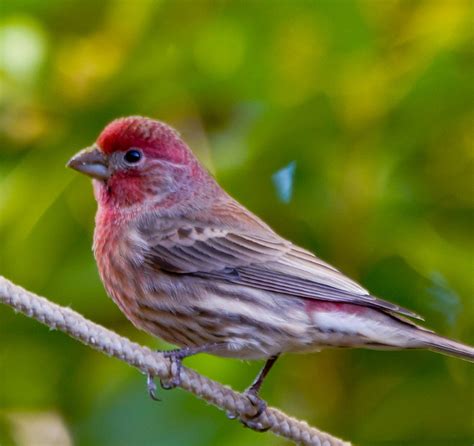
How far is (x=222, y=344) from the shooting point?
11.0ft

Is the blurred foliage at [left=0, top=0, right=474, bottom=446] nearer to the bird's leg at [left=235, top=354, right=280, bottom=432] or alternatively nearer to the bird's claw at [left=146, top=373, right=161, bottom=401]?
the bird's leg at [left=235, top=354, right=280, bottom=432]

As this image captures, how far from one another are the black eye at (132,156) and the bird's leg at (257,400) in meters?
0.79

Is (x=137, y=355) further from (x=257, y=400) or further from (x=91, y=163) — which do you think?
(x=91, y=163)

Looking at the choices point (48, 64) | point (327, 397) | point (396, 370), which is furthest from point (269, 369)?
point (48, 64)

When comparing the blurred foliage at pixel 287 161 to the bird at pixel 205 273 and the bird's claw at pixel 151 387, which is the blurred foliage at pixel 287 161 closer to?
the bird at pixel 205 273

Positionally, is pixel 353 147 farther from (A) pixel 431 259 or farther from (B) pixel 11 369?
(B) pixel 11 369

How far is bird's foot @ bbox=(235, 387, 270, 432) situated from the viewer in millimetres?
3186

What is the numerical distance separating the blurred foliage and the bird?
5.6 inches

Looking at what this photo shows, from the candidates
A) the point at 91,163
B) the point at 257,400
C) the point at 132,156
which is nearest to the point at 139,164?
the point at 132,156

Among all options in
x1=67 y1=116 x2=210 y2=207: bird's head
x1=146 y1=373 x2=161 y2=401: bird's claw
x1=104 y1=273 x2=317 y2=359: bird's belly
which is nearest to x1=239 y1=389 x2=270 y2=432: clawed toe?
x1=104 y1=273 x2=317 y2=359: bird's belly

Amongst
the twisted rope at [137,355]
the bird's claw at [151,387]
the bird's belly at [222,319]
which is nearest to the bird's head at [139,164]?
the bird's belly at [222,319]

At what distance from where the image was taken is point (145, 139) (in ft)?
12.3

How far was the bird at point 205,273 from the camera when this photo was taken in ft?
10.9

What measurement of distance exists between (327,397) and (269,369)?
0.29m
